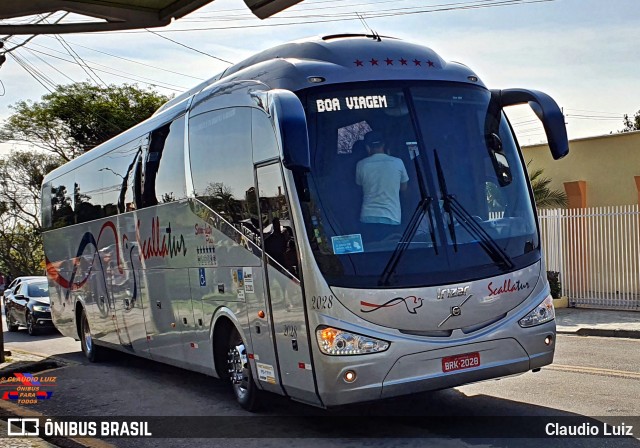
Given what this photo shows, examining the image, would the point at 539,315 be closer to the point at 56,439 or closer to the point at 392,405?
the point at 392,405

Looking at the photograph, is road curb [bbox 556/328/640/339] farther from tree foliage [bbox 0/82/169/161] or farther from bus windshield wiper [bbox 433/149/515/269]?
tree foliage [bbox 0/82/169/161]

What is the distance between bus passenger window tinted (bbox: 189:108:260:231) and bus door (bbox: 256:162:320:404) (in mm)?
322

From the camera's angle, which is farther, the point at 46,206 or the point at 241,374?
the point at 46,206

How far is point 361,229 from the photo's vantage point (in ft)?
24.2

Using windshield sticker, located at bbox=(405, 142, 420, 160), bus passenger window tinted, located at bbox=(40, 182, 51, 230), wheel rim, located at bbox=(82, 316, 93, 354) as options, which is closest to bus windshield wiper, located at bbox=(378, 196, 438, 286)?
windshield sticker, located at bbox=(405, 142, 420, 160)

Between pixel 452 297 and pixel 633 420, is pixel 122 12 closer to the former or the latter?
pixel 452 297

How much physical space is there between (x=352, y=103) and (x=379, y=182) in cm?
83

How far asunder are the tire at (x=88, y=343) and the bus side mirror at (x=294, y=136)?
9737mm

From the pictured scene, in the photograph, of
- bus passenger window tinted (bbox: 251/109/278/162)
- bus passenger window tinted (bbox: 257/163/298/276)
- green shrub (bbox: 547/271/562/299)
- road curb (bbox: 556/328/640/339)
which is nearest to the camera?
bus passenger window tinted (bbox: 257/163/298/276)

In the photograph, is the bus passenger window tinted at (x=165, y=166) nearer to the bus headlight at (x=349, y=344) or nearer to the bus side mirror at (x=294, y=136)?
the bus side mirror at (x=294, y=136)

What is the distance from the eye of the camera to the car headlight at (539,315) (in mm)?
7727

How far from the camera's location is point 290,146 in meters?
7.00

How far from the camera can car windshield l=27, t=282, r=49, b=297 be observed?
24750 millimetres

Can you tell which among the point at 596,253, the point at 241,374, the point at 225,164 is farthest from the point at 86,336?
the point at 596,253
